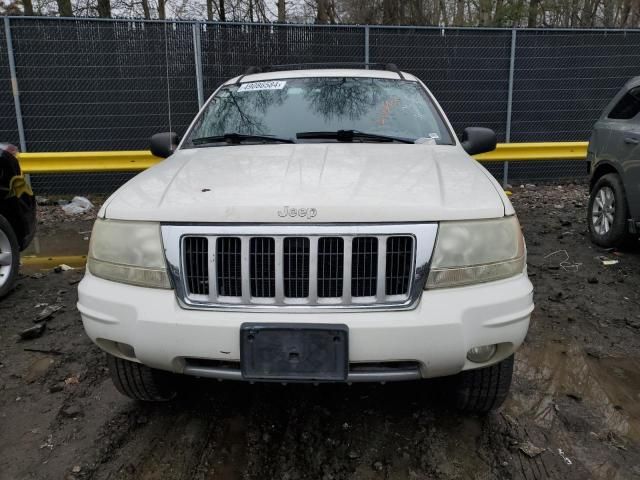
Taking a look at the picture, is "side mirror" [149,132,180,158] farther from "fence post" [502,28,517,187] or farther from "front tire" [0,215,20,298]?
"fence post" [502,28,517,187]

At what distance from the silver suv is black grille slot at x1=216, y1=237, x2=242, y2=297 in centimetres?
428

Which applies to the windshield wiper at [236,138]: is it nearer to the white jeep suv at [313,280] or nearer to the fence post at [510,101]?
the white jeep suv at [313,280]

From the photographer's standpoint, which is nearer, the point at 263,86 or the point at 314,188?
the point at 314,188

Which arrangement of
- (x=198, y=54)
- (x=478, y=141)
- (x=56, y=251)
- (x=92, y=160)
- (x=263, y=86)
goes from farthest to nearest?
(x=198, y=54) → (x=92, y=160) → (x=56, y=251) → (x=263, y=86) → (x=478, y=141)

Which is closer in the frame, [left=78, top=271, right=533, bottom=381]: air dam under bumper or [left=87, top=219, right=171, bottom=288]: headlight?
[left=78, top=271, right=533, bottom=381]: air dam under bumper

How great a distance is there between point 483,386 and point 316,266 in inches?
41.8

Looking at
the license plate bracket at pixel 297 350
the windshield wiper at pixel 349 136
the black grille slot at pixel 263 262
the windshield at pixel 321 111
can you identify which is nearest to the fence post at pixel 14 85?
the windshield at pixel 321 111

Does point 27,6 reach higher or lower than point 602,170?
higher

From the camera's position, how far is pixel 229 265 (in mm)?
2229

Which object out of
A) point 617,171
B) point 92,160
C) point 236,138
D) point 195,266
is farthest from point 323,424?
point 92,160

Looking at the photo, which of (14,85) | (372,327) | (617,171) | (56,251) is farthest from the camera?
(14,85)

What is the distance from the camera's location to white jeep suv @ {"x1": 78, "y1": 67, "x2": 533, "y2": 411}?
212 centimetres

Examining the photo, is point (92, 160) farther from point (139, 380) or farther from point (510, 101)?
point (510, 101)

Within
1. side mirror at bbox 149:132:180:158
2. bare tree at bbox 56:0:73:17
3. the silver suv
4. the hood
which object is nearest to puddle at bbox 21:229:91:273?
side mirror at bbox 149:132:180:158
